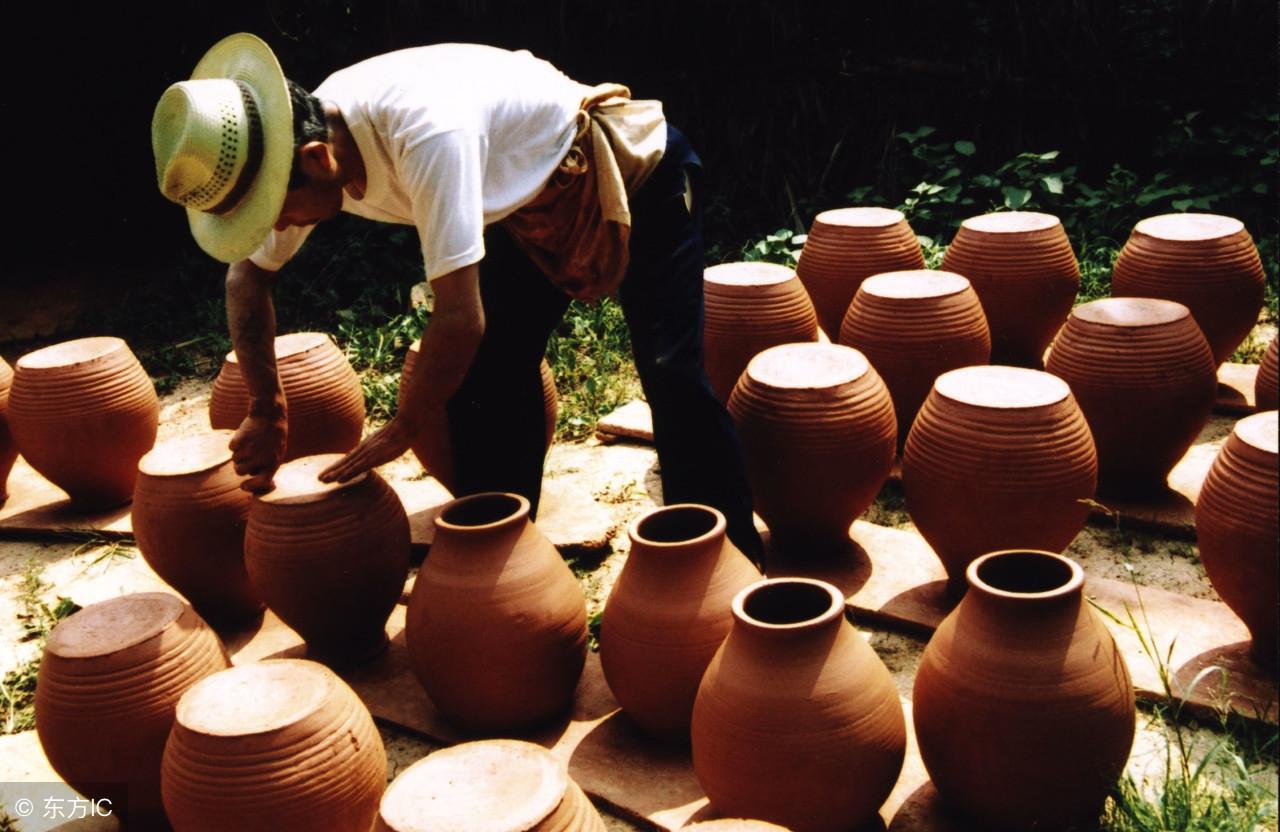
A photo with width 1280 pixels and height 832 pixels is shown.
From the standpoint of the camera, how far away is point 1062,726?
8.18ft

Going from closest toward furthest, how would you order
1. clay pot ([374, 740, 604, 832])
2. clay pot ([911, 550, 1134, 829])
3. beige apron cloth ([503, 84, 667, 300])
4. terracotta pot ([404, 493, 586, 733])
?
clay pot ([374, 740, 604, 832])
clay pot ([911, 550, 1134, 829])
terracotta pot ([404, 493, 586, 733])
beige apron cloth ([503, 84, 667, 300])

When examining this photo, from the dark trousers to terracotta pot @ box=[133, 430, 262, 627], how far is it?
734mm

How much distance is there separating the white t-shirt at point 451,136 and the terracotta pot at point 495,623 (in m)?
0.73

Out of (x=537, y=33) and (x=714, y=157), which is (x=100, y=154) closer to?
(x=537, y=33)

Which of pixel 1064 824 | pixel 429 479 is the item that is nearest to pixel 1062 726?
pixel 1064 824

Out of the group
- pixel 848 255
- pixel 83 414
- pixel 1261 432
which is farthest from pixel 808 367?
pixel 83 414

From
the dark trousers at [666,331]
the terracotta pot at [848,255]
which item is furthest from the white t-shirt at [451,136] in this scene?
the terracotta pot at [848,255]

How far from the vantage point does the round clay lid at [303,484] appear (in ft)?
11.1

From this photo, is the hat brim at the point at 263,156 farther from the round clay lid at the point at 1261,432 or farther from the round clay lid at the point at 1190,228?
the round clay lid at the point at 1190,228

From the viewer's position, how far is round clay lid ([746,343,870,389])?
12.3 feet

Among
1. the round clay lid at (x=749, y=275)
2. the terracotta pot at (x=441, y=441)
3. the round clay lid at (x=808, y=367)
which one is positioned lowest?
the terracotta pot at (x=441, y=441)

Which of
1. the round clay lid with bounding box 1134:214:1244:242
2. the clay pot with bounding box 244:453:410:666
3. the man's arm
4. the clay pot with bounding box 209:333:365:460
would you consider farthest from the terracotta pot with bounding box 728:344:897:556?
the round clay lid with bounding box 1134:214:1244:242

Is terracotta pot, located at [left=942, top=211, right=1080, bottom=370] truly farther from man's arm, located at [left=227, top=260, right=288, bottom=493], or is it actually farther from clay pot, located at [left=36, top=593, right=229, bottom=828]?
clay pot, located at [left=36, top=593, right=229, bottom=828]

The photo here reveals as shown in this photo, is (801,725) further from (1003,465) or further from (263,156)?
(263,156)
